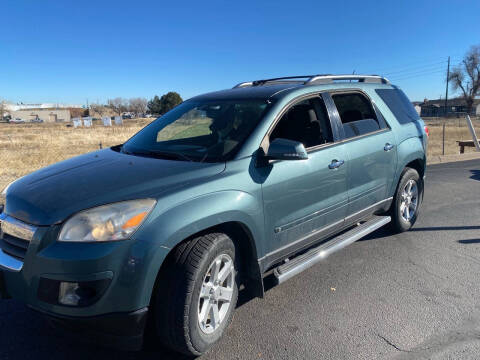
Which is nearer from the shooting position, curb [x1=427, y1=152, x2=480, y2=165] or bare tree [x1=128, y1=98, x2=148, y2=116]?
curb [x1=427, y1=152, x2=480, y2=165]

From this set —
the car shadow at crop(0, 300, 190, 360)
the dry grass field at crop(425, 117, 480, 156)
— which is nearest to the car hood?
the car shadow at crop(0, 300, 190, 360)

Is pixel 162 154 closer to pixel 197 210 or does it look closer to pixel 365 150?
pixel 197 210

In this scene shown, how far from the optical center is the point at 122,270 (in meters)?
2.18

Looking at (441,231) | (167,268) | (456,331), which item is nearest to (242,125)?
(167,268)

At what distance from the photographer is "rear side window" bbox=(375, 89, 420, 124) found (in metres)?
4.65

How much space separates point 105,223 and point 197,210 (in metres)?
0.56

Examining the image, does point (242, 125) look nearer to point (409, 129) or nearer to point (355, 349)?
point (355, 349)

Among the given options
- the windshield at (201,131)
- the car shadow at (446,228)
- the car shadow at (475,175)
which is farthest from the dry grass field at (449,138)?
the windshield at (201,131)

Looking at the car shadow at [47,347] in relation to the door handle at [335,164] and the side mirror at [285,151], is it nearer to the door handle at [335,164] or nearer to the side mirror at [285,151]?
the side mirror at [285,151]

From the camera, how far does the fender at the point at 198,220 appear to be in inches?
89.1

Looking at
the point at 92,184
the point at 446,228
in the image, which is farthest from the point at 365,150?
the point at 92,184

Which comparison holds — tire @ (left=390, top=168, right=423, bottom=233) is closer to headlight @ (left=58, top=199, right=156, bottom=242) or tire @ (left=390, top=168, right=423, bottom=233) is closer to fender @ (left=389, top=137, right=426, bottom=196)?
fender @ (left=389, top=137, right=426, bottom=196)

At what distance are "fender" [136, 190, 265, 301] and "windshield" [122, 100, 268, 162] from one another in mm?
416

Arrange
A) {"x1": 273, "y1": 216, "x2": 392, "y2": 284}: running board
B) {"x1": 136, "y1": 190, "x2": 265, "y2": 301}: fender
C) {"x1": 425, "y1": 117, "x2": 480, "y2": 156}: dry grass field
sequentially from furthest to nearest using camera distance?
{"x1": 425, "y1": 117, "x2": 480, "y2": 156}: dry grass field < {"x1": 273, "y1": 216, "x2": 392, "y2": 284}: running board < {"x1": 136, "y1": 190, "x2": 265, "y2": 301}: fender
